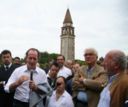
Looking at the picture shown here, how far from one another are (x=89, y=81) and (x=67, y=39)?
422ft

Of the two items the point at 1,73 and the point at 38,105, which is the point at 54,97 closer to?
the point at 38,105

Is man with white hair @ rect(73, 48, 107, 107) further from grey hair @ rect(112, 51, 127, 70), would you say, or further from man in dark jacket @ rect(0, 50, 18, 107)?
man in dark jacket @ rect(0, 50, 18, 107)

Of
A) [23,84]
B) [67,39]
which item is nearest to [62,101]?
[23,84]

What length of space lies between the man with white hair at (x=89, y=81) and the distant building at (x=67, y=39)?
123483 millimetres

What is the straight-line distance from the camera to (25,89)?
7750mm

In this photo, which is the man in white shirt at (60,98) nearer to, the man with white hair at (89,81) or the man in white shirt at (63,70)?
the man with white hair at (89,81)

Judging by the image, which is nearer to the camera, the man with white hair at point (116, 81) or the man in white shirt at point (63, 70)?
the man with white hair at point (116, 81)

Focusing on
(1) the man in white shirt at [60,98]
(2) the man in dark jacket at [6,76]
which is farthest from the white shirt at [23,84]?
(2) the man in dark jacket at [6,76]

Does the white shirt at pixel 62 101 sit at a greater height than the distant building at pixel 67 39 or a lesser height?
lesser

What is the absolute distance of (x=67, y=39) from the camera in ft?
447

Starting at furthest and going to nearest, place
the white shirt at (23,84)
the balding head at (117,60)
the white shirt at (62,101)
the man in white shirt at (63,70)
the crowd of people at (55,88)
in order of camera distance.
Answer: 1. the man in white shirt at (63,70)
2. the white shirt at (62,101)
3. the white shirt at (23,84)
4. the crowd of people at (55,88)
5. the balding head at (117,60)

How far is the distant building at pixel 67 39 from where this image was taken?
134000 millimetres

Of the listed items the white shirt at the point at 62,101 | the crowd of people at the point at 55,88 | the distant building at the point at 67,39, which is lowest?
the white shirt at the point at 62,101

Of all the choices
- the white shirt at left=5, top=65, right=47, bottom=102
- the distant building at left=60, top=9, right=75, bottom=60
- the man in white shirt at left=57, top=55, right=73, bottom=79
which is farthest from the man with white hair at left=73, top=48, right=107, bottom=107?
the distant building at left=60, top=9, right=75, bottom=60
